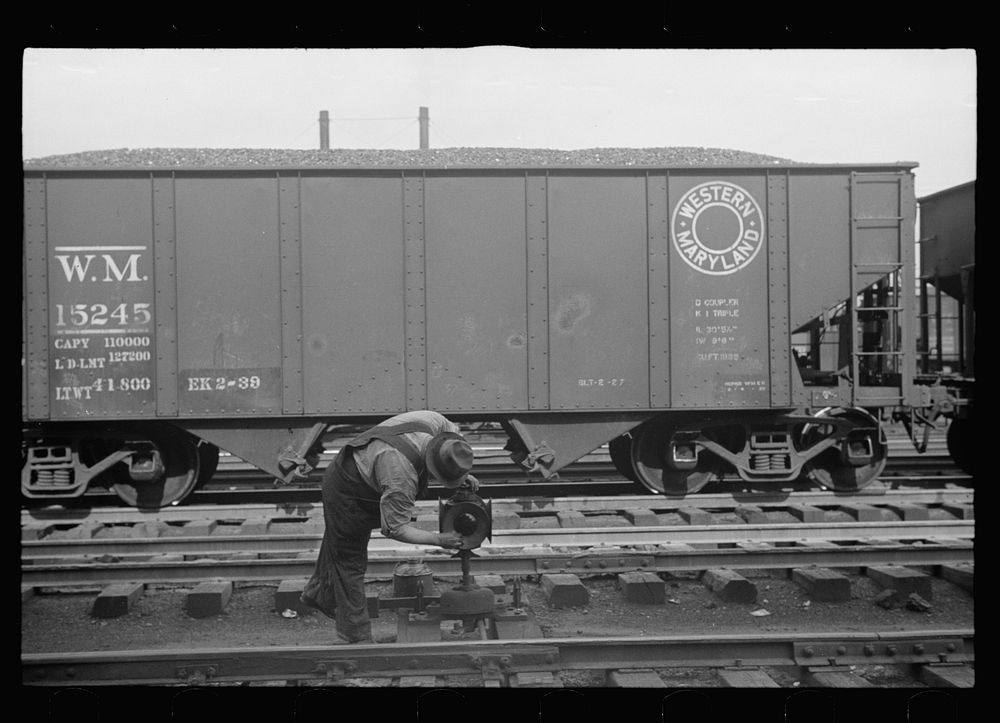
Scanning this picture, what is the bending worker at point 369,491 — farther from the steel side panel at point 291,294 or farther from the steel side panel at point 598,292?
the steel side panel at point 598,292

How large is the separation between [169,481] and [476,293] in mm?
3508

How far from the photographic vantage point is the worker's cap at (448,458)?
417 centimetres

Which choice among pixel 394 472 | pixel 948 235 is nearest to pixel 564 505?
pixel 394 472

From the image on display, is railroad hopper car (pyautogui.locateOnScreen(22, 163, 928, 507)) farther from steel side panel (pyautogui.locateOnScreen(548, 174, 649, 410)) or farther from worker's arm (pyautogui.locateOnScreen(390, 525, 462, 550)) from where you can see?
worker's arm (pyautogui.locateOnScreen(390, 525, 462, 550))

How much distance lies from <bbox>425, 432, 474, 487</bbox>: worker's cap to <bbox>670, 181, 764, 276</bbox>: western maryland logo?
391 centimetres

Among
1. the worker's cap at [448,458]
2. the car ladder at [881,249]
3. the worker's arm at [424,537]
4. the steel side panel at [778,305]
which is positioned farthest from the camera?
the car ladder at [881,249]

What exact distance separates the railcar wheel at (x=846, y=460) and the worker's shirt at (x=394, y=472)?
4.90 meters

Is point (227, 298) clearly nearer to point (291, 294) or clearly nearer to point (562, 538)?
point (291, 294)

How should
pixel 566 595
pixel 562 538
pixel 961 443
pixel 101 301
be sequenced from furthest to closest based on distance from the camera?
pixel 961 443 < pixel 101 301 < pixel 562 538 < pixel 566 595

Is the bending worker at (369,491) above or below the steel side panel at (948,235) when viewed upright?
below

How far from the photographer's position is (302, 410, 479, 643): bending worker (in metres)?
4.20

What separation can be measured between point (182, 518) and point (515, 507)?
3.12m

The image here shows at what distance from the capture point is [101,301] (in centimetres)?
703

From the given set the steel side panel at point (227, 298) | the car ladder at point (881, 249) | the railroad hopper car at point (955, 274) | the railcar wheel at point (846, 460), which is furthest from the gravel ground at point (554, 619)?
the railroad hopper car at point (955, 274)
